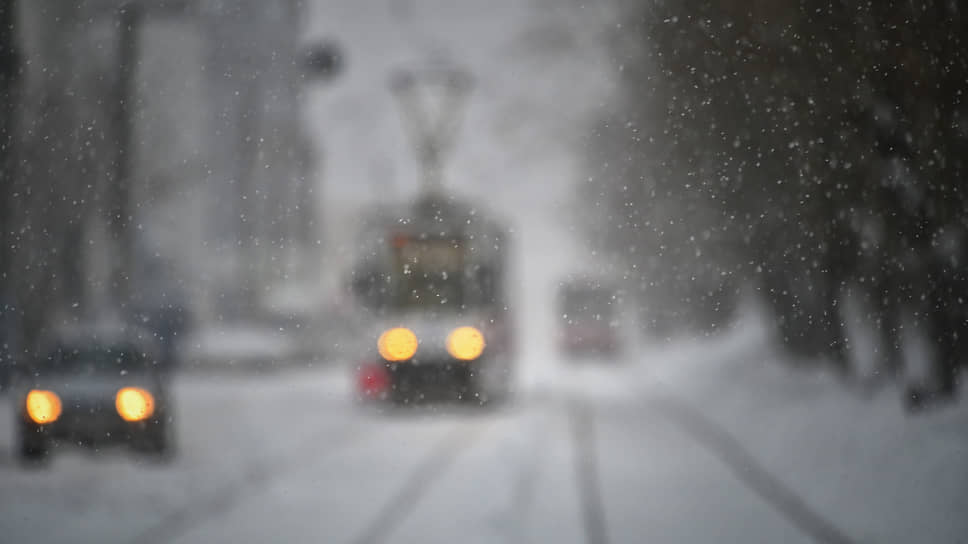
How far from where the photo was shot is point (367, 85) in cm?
1073

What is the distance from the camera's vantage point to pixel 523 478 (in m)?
10.7

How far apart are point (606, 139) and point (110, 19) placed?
5.10 meters

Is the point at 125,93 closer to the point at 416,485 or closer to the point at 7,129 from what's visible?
the point at 7,129

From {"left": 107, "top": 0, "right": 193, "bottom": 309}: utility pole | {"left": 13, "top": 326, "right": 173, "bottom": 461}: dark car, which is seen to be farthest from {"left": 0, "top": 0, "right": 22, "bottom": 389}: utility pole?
{"left": 107, "top": 0, "right": 193, "bottom": 309}: utility pole

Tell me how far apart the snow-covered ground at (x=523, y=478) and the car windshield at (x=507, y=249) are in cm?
6

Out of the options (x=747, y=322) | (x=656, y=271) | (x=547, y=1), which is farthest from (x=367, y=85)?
(x=747, y=322)

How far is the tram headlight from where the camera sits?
16297 mm

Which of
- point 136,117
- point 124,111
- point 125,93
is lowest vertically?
point 124,111

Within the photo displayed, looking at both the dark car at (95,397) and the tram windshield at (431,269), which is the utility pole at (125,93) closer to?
the dark car at (95,397)

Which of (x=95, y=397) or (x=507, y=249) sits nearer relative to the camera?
(x=95, y=397)

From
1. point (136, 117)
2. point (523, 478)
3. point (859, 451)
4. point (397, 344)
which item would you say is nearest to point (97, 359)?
point (523, 478)

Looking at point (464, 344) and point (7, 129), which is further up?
point (7, 129)

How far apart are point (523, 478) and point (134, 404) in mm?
3892

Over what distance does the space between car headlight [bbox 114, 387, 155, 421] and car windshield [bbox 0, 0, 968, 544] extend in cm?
3
